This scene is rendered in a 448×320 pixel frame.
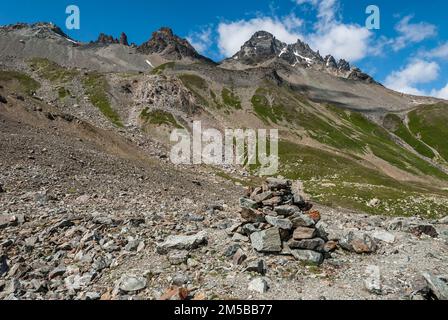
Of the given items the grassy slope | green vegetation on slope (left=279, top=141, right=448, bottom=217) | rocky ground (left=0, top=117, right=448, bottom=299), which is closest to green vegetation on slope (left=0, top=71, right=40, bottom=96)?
the grassy slope

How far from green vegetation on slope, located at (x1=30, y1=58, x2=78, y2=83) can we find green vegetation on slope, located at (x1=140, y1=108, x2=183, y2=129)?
1879 inches

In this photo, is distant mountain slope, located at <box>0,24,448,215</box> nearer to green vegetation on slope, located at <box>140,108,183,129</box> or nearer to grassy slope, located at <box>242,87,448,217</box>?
grassy slope, located at <box>242,87,448,217</box>

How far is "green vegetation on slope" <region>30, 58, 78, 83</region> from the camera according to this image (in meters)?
142

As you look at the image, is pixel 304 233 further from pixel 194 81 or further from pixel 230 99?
pixel 194 81

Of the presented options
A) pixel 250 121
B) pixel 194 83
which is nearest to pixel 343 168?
pixel 250 121

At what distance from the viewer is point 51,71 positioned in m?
154

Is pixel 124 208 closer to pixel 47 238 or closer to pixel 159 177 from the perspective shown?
pixel 47 238

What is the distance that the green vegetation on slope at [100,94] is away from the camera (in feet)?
353

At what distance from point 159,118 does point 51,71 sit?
244ft

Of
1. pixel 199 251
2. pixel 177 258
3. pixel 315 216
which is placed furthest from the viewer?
pixel 315 216

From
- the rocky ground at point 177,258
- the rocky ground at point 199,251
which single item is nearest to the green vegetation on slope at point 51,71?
the rocky ground at point 199,251

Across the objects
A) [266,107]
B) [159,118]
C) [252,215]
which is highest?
[266,107]

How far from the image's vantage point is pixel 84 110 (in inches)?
4264

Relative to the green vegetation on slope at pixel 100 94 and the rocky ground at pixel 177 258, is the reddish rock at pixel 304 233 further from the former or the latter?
the green vegetation on slope at pixel 100 94
